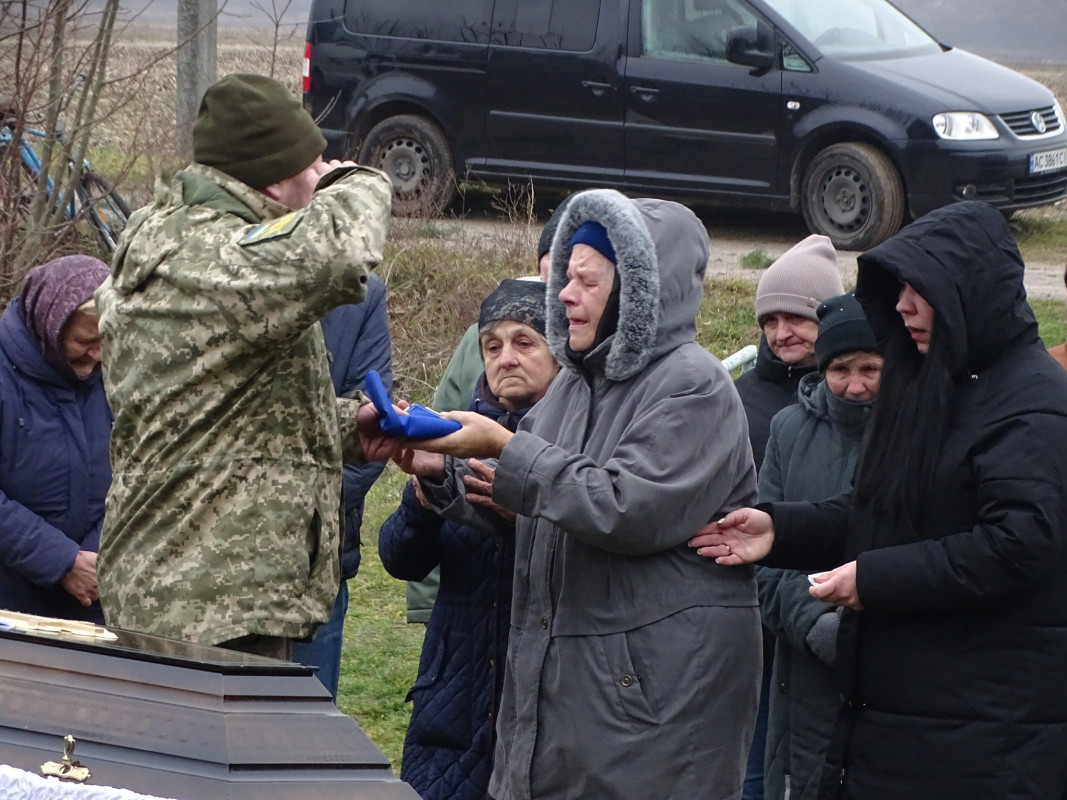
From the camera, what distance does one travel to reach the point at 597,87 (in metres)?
10.8

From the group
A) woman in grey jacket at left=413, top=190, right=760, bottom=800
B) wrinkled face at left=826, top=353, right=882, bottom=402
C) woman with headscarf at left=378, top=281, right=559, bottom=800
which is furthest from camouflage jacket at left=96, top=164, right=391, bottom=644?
wrinkled face at left=826, top=353, right=882, bottom=402

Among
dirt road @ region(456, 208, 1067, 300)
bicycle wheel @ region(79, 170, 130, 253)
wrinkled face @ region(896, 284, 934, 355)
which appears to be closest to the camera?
wrinkled face @ region(896, 284, 934, 355)

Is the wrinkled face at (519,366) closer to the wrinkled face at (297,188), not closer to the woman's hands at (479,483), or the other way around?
the woman's hands at (479,483)

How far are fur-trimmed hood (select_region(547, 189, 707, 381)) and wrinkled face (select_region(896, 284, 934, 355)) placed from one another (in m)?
0.43

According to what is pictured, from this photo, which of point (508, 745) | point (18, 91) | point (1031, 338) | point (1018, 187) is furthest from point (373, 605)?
point (1018, 187)

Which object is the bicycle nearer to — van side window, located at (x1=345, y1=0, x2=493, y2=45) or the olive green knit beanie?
the olive green knit beanie

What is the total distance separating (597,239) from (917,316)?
2.25ft

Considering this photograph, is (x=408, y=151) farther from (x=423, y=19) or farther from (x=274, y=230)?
(x=274, y=230)

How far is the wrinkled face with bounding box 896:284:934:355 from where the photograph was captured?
10.2 ft

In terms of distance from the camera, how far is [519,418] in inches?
150

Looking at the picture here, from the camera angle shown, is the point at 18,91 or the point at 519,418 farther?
the point at 18,91

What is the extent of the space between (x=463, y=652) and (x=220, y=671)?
1405 millimetres

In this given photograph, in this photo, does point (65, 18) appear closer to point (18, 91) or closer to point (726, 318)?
point (18, 91)

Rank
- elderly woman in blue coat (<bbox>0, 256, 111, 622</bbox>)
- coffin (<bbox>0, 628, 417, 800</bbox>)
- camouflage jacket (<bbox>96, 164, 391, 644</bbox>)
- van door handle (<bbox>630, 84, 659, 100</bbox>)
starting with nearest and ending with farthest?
coffin (<bbox>0, 628, 417, 800</bbox>), camouflage jacket (<bbox>96, 164, 391, 644</bbox>), elderly woman in blue coat (<bbox>0, 256, 111, 622</bbox>), van door handle (<bbox>630, 84, 659, 100</bbox>)
